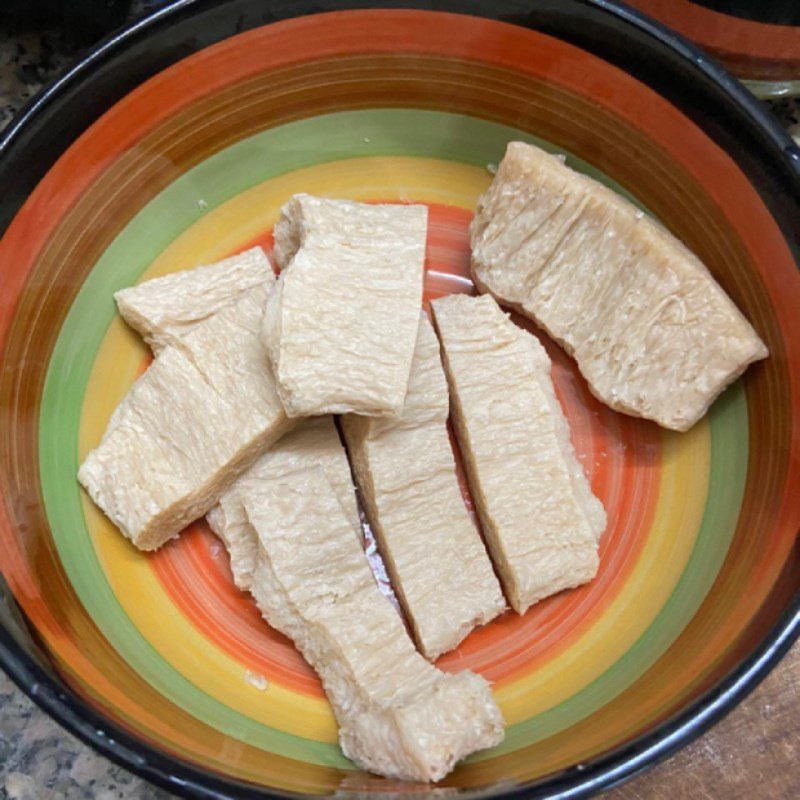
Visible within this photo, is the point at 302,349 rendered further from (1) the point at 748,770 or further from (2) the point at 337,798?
(1) the point at 748,770

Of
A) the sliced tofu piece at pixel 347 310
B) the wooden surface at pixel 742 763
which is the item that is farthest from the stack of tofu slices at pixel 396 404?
the wooden surface at pixel 742 763

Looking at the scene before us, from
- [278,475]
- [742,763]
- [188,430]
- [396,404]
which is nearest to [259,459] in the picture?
[278,475]

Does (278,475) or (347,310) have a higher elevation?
(347,310)

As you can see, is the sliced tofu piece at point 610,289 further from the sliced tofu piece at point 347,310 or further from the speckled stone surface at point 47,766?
the speckled stone surface at point 47,766

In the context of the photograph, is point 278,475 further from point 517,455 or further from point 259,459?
point 517,455

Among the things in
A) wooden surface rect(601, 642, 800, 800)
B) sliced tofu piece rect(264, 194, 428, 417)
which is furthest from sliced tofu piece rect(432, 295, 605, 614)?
wooden surface rect(601, 642, 800, 800)

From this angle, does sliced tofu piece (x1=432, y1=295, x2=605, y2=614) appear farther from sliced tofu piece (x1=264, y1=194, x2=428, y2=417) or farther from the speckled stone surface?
the speckled stone surface
